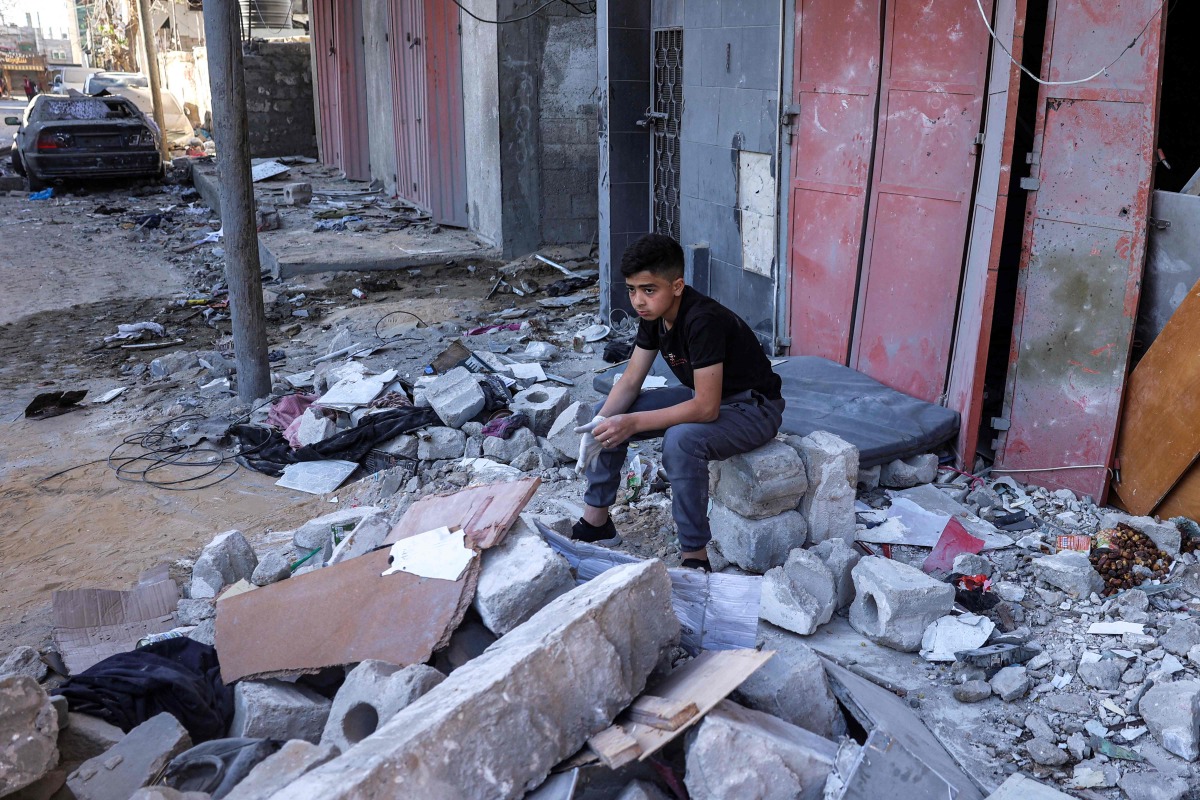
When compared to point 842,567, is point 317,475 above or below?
below

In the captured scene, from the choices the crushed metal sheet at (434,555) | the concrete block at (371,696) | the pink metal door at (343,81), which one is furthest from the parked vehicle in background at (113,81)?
the concrete block at (371,696)

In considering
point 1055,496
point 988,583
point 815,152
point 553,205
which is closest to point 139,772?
point 988,583

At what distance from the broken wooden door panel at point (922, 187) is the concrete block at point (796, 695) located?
2732mm

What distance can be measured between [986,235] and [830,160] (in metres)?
1.38

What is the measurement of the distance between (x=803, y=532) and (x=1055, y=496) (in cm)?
137

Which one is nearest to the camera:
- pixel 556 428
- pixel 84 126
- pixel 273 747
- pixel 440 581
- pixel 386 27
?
pixel 273 747

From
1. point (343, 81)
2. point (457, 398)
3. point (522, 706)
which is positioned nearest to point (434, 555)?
point (522, 706)

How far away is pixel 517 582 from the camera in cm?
314

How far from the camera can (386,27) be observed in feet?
49.1

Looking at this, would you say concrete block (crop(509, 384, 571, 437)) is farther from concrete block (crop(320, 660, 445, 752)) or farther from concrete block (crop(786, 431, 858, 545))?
concrete block (crop(320, 660, 445, 752))

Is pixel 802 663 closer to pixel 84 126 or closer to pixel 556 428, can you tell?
pixel 556 428

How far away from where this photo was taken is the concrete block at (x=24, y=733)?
2473 millimetres

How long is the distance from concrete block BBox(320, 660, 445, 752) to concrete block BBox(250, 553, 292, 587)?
1116 millimetres

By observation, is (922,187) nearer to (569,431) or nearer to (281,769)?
(569,431)
